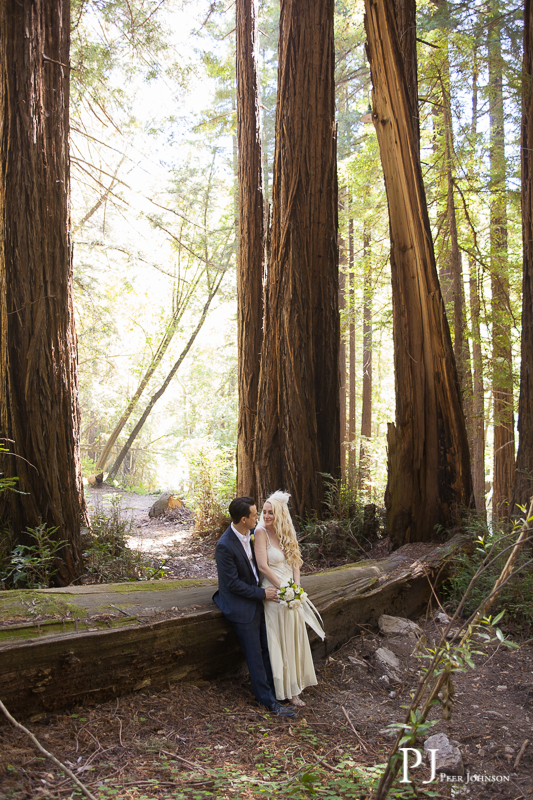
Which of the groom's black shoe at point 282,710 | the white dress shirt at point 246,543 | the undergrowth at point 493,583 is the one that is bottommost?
the groom's black shoe at point 282,710

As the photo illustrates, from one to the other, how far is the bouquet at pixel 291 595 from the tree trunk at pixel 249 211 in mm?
5469

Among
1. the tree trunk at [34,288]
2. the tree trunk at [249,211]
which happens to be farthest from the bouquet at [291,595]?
the tree trunk at [249,211]

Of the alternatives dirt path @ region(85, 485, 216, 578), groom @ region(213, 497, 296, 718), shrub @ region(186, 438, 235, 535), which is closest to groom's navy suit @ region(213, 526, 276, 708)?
groom @ region(213, 497, 296, 718)

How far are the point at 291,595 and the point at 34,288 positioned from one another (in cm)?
374

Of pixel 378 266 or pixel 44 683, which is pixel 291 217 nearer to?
pixel 378 266

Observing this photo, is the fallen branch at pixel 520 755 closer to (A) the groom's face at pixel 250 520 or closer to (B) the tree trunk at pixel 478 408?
(A) the groom's face at pixel 250 520

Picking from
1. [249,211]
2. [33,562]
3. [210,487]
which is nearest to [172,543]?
[210,487]

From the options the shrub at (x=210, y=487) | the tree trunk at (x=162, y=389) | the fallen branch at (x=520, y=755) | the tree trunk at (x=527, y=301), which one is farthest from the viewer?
the tree trunk at (x=162, y=389)

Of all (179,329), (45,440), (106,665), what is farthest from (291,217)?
(179,329)

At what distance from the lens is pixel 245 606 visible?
13.8 ft

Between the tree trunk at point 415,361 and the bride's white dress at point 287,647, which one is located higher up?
the tree trunk at point 415,361

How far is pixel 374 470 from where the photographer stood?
14.7 m

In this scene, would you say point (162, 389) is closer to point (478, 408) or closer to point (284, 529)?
point (478, 408)

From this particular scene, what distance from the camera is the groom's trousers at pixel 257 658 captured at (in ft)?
13.3
